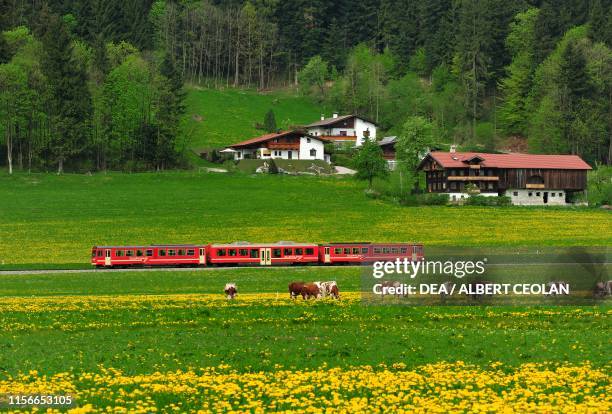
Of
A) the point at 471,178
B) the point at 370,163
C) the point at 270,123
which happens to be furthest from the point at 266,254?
the point at 270,123

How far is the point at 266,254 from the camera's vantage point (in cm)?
6184

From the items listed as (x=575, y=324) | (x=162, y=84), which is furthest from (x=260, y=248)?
(x=162, y=84)

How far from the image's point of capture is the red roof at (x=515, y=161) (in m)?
106

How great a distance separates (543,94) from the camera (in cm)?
14600

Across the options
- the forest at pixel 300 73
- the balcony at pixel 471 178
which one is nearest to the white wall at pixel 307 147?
the forest at pixel 300 73

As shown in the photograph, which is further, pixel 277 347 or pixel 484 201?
pixel 484 201

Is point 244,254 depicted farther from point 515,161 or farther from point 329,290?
point 515,161

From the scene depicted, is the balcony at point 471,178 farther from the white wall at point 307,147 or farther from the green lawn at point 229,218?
the white wall at point 307,147

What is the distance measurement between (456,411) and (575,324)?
1341 cm

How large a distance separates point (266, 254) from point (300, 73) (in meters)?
127

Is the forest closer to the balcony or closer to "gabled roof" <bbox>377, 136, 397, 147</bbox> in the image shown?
"gabled roof" <bbox>377, 136, 397, 147</bbox>

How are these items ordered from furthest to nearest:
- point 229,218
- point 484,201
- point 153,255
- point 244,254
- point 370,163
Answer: point 370,163
point 484,201
point 229,218
point 244,254
point 153,255

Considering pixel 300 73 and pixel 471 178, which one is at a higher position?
pixel 300 73

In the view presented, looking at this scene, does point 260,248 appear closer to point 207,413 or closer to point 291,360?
point 291,360
